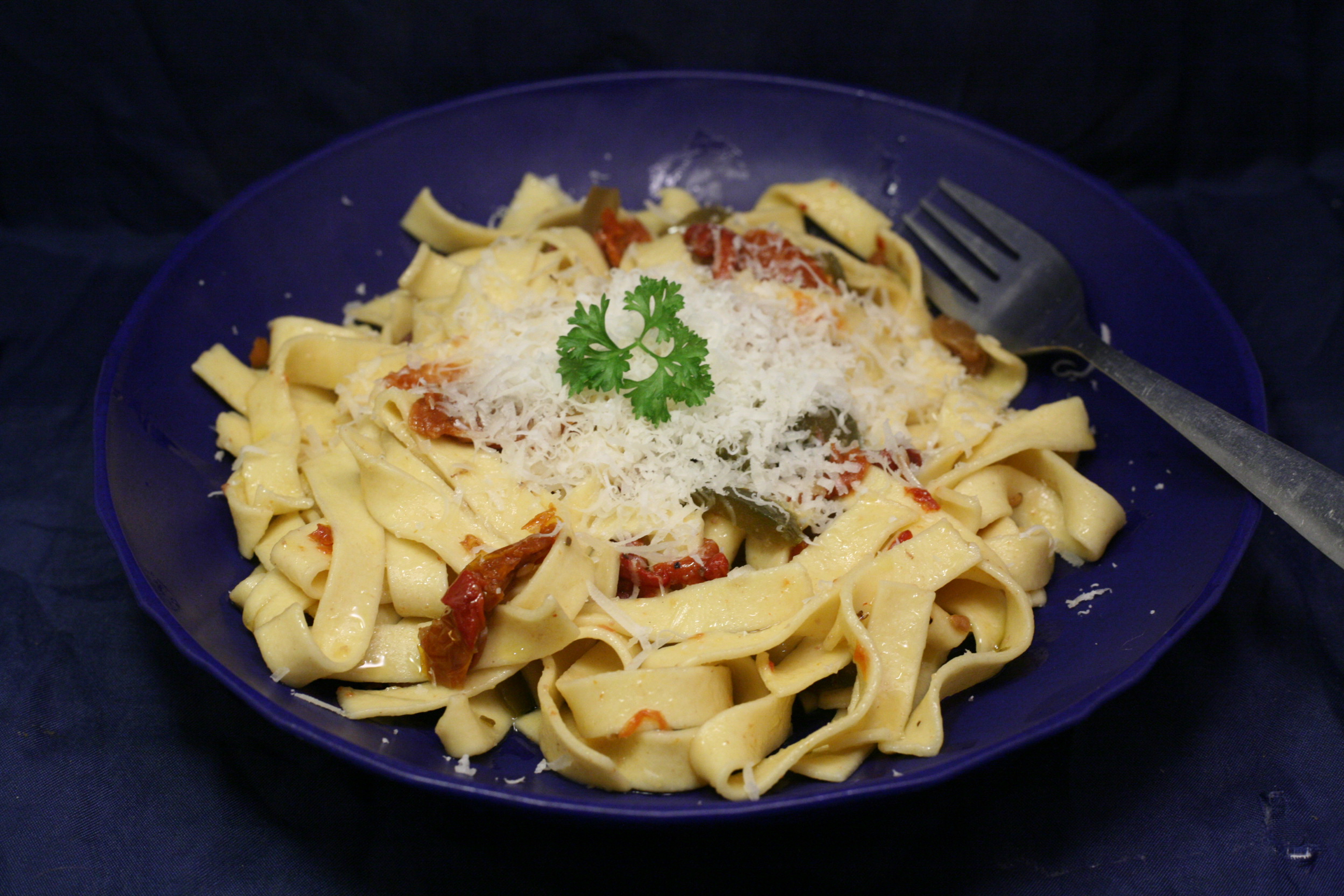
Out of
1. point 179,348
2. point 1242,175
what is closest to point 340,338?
point 179,348

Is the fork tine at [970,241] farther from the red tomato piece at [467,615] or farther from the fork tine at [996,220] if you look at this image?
the red tomato piece at [467,615]

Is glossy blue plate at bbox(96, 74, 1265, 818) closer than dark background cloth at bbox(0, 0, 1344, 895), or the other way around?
glossy blue plate at bbox(96, 74, 1265, 818)

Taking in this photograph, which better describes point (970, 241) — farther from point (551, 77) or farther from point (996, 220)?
point (551, 77)

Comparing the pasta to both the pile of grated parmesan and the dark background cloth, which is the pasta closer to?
the pile of grated parmesan

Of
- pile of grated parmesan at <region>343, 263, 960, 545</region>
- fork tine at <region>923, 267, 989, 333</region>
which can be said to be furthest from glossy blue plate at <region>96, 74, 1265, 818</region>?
pile of grated parmesan at <region>343, 263, 960, 545</region>

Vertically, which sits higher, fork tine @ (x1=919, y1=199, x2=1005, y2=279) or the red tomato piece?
fork tine @ (x1=919, y1=199, x2=1005, y2=279)

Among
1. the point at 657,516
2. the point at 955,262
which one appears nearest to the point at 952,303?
the point at 955,262

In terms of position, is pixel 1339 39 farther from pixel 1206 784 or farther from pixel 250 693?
pixel 250 693

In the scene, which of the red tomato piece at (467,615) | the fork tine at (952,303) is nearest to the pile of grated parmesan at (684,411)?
the red tomato piece at (467,615)
